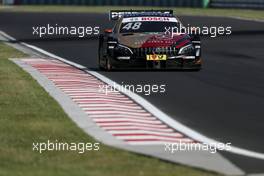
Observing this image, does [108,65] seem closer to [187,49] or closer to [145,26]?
[145,26]

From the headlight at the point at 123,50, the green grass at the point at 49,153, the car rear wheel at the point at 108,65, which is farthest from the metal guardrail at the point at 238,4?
the green grass at the point at 49,153

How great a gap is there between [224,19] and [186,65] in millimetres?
32857

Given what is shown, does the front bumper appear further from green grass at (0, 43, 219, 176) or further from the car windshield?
green grass at (0, 43, 219, 176)

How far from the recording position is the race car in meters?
20.3

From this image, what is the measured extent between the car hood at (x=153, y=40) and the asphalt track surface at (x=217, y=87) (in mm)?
640

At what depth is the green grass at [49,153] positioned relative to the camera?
9328mm

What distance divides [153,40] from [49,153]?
407 inches

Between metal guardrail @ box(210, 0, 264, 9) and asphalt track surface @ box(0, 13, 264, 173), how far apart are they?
30.2 metres

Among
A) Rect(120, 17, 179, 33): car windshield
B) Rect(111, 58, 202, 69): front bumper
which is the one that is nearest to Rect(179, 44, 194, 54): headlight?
Rect(111, 58, 202, 69): front bumper

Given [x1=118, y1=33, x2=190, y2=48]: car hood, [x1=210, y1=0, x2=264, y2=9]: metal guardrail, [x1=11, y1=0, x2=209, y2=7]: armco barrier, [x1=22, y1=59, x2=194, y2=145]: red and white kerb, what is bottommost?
[x1=11, y1=0, x2=209, y2=7]: armco barrier

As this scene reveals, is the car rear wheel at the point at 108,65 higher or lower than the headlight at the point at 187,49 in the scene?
lower

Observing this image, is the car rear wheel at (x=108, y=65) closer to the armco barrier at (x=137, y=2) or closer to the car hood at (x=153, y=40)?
the car hood at (x=153, y=40)

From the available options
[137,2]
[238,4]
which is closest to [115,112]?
[238,4]

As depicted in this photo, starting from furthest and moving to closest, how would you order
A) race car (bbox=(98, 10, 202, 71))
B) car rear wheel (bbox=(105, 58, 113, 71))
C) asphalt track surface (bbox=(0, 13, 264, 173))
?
car rear wheel (bbox=(105, 58, 113, 71)) < race car (bbox=(98, 10, 202, 71)) < asphalt track surface (bbox=(0, 13, 264, 173))
